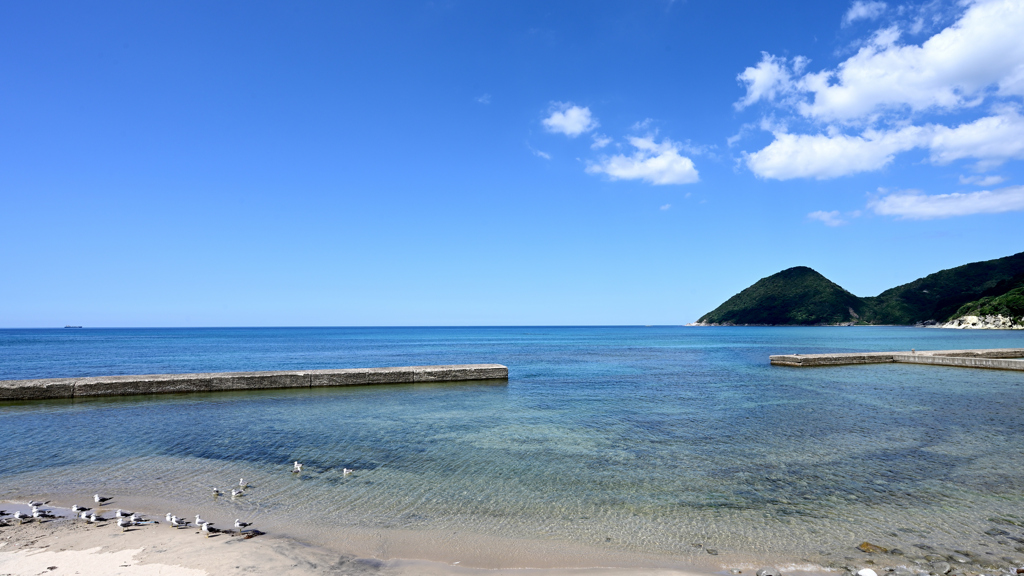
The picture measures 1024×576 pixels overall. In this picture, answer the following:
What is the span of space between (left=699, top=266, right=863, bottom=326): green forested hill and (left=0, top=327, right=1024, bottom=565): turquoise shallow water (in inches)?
6779

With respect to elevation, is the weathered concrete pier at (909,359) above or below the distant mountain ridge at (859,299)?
below

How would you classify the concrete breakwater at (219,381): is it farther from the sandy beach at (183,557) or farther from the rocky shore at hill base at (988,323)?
the rocky shore at hill base at (988,323)

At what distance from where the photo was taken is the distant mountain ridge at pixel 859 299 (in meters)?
144

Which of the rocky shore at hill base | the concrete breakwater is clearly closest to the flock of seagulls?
the concrete breakwater

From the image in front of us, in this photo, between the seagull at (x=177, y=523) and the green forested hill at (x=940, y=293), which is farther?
the green forested hill at (x=940, y=293)

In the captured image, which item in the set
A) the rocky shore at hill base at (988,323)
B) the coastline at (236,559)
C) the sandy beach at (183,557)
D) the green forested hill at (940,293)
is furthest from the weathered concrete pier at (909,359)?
the green forested hill at (940,293)

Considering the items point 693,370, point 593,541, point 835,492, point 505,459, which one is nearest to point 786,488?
point 835,492

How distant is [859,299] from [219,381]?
20317 cm

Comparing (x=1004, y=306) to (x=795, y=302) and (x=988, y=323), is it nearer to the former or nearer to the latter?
(x=988, y=323)

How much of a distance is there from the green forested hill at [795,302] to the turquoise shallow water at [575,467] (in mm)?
172181

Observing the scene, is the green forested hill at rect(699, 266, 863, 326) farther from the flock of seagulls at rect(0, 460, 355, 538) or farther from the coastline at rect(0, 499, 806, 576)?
the flock of seagulls at rect(0, 460, 355, 538)

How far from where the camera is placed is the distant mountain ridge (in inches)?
5689

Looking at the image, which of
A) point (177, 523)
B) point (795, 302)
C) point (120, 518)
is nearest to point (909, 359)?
point (177, 523)

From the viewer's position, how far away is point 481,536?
17.6ft
